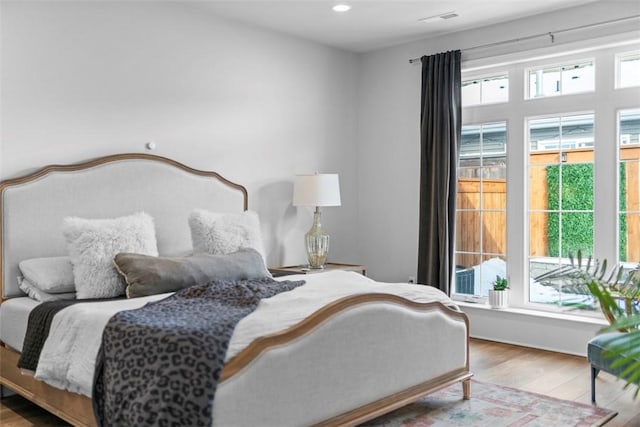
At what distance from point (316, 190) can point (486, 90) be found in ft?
5.62

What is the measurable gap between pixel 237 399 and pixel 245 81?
3.18 metres

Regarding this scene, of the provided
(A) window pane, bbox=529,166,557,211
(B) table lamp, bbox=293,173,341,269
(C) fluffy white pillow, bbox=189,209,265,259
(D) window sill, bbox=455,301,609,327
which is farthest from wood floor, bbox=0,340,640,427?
(B) table lamp, bbox=293,173,341,269

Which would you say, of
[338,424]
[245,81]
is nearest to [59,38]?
[245,81]

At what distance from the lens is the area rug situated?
301 cm

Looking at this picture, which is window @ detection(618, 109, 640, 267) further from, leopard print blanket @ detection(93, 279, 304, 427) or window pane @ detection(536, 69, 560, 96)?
leopard print blanket @ detection(93, 279, 304, 427)

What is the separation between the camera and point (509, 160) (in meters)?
4.82

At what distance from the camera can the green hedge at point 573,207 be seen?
4414 mm

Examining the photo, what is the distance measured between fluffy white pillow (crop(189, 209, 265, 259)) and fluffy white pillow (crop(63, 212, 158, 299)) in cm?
43

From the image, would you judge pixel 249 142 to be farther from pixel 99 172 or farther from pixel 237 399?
pixel 237 399

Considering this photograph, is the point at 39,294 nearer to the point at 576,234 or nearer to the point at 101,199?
the point at 101,199

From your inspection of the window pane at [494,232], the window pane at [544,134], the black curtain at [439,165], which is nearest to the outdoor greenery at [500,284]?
the window pane at [494,232]

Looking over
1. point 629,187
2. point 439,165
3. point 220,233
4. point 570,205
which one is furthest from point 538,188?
point 220,233

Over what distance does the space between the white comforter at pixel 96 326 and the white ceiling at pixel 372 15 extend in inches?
91.5

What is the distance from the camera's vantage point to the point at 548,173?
4652 mm
